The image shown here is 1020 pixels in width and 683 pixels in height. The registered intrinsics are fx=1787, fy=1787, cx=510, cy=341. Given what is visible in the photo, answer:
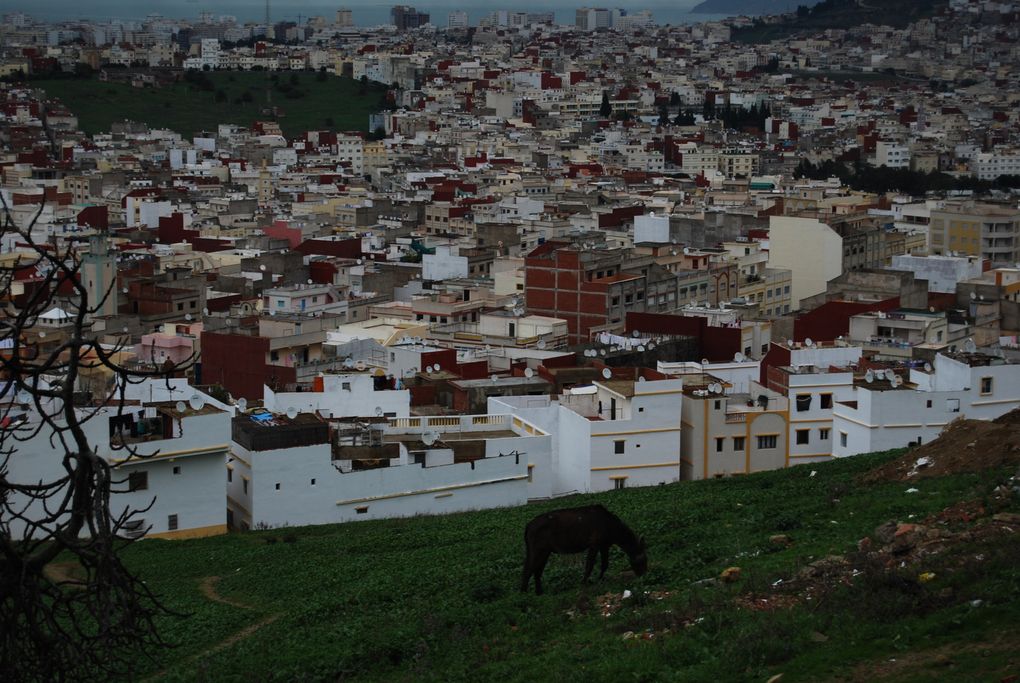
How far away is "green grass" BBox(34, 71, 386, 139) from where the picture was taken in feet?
320

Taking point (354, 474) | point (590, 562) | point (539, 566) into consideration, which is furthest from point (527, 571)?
point (354, 474)

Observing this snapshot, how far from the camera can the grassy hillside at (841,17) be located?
586 ft

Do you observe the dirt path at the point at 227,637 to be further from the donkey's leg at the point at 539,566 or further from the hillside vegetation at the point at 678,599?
the donkey's leg at the point at 539,566

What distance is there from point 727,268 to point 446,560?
24.9m

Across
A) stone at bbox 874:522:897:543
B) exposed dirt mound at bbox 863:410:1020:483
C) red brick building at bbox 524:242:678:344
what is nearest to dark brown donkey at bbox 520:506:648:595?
stone at bbox 874:522:897:543

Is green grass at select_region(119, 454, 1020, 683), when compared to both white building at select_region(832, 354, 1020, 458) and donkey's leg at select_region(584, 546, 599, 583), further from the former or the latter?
white building at select_region(832, 354, 1020, 458)

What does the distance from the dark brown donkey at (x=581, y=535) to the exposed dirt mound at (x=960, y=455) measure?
11.5ft

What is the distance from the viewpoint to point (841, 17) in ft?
594

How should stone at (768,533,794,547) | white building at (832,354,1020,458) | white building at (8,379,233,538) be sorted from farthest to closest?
white building at (832,354,1020,458) < white building at (8,379,233,538) < stone at (768,533,794,547)

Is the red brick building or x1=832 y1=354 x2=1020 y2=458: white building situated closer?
x1=832 y1=354 x2=1020 y2=458: white building

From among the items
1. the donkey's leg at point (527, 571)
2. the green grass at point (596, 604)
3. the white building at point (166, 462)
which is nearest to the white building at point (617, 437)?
the white building at point (166, 462)

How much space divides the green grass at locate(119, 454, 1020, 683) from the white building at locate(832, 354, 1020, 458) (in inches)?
196

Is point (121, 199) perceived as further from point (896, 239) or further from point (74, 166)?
point (896, 239)

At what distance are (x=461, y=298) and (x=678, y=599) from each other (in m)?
23.6
